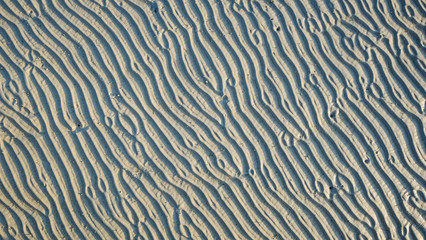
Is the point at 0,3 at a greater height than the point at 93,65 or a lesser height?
greater

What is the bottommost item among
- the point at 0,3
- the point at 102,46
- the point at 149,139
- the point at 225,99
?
the point at 149,139

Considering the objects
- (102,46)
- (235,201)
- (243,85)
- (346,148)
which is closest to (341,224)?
(346,148)

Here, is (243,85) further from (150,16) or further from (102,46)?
(102,46)

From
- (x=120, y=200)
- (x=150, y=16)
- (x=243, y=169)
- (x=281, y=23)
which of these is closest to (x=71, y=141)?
(x=120, y=200)

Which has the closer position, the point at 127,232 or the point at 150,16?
the point at 127,232

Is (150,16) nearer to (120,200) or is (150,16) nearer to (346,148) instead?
(120,200)

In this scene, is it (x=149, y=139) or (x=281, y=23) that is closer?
(x=149, y=139)
